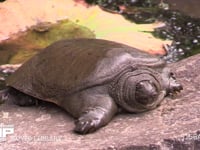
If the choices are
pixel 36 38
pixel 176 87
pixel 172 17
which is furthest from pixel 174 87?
pixel 172 17

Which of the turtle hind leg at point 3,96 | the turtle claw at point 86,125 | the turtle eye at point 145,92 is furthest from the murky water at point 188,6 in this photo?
the turtle claw at point 86,125

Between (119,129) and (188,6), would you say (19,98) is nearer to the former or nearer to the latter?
(119,129)

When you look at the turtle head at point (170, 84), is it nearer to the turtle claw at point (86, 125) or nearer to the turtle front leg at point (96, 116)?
the turtle front leg at point (96, 116)

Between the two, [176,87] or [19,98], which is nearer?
[176,87]

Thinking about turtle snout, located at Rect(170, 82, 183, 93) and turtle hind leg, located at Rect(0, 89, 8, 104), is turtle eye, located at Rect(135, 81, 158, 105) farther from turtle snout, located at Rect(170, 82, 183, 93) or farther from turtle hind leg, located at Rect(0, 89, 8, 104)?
turtle hind leg, located at Rect(0, 89, 8, 104)

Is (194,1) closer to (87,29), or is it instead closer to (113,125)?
(87,29)

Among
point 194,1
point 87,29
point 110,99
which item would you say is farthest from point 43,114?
point 194,1

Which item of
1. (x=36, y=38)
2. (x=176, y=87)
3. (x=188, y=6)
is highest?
(x=176, y=87)
